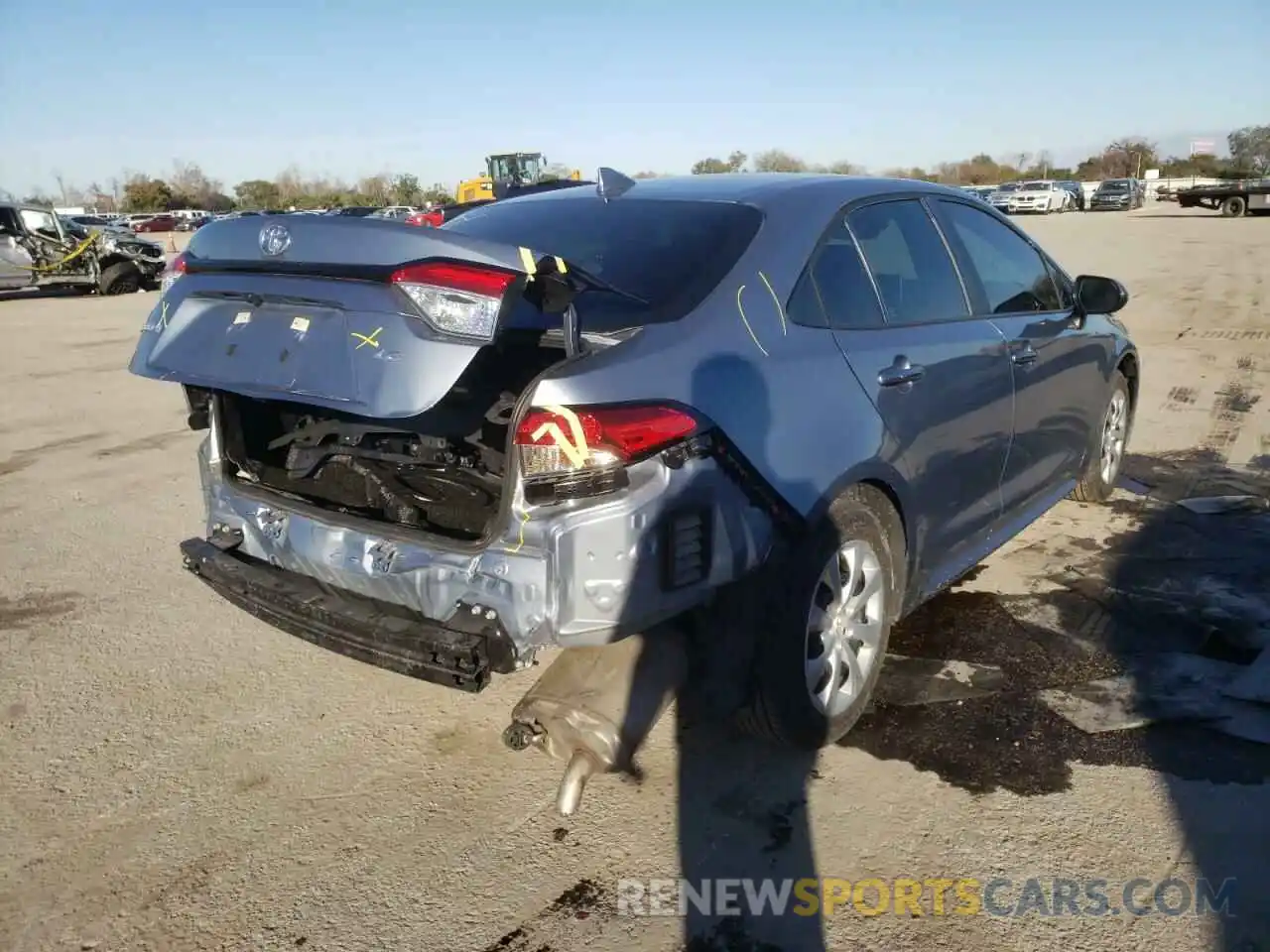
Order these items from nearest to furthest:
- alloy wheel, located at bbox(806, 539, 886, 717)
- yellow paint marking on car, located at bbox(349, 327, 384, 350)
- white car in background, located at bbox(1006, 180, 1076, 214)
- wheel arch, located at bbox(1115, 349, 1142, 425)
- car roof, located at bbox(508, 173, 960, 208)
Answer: yellow paint marking on car, located at bbox(349, 327, 384, 350) < alloy wheel, located at bbox(806, 539, 886, 717) < car roof, located at bbox(508, 173, 960, 208) < wheel arch, located at bbox(1115, 349, 1142, 425) < white car in background, located at bbox(1006, 180, 1076, 214)

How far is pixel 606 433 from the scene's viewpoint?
7.64ft

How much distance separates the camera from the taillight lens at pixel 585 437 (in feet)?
7.57

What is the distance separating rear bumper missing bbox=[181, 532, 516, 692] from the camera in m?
2.43

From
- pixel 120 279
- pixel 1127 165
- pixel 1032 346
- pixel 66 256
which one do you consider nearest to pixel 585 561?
pixel 1032 346

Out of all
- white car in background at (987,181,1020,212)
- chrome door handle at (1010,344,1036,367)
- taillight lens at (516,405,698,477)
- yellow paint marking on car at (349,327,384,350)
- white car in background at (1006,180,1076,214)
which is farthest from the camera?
Answer: white car in background at (1006,180,1076,214)

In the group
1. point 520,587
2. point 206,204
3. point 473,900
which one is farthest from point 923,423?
point 206,204

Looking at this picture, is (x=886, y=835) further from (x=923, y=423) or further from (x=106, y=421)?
(x=106, y=421)

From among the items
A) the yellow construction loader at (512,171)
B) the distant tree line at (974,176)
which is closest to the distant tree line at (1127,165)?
the distant tree line at (974,176)

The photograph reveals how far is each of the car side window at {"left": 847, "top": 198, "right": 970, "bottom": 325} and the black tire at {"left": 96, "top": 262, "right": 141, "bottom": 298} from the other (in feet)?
67.0

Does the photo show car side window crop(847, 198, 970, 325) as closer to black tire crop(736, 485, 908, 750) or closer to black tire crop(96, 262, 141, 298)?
black tire crop(736, 485, 908, 750)

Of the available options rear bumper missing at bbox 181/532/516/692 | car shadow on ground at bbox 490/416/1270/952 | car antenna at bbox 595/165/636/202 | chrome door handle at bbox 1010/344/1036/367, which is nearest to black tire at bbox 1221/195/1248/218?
car shadow on ground at bbox 490/416/1270/952

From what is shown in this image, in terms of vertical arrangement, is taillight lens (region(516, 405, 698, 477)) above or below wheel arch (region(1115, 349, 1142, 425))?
above

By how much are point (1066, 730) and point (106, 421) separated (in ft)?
25.1

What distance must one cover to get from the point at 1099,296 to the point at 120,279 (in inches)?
816
